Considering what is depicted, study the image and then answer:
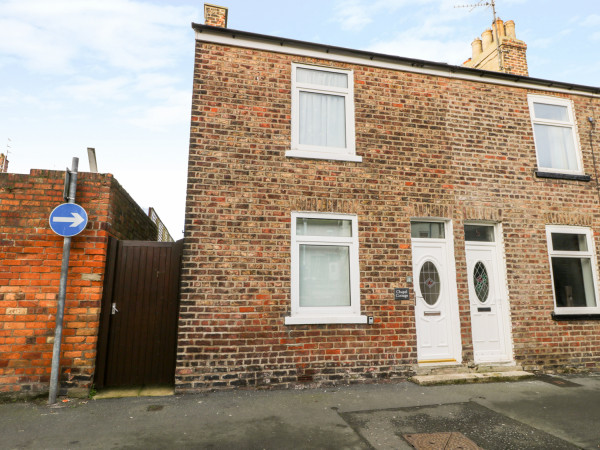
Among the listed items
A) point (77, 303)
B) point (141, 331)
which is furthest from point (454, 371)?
point (77, 303)

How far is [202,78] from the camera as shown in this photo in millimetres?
5859

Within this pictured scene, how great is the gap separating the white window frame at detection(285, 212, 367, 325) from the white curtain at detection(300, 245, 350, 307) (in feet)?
0.29

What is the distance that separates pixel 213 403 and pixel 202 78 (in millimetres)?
4871

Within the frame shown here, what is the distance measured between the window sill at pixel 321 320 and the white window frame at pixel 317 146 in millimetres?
2610

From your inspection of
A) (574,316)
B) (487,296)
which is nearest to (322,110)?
(487,296)

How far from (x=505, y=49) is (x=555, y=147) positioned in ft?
8.33

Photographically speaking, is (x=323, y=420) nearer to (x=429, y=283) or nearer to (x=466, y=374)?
(x=466, y=374)

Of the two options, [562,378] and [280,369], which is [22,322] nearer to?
[280,369]

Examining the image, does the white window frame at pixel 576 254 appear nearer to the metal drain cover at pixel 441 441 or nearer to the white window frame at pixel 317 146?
the white window frame at pixel 317 146

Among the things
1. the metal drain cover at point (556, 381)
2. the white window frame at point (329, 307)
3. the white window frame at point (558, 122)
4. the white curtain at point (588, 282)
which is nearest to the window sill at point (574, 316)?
the white curtain at point (588, 282)

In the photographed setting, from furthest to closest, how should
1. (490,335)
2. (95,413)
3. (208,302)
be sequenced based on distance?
(490,335), (208,302), (95,413)

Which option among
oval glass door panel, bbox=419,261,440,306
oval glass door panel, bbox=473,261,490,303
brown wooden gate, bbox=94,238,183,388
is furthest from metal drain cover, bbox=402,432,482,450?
brown wooden gate, bbox=94,238,183,388

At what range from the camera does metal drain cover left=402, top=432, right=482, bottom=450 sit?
133 inches

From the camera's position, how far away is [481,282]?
21.4 ft
